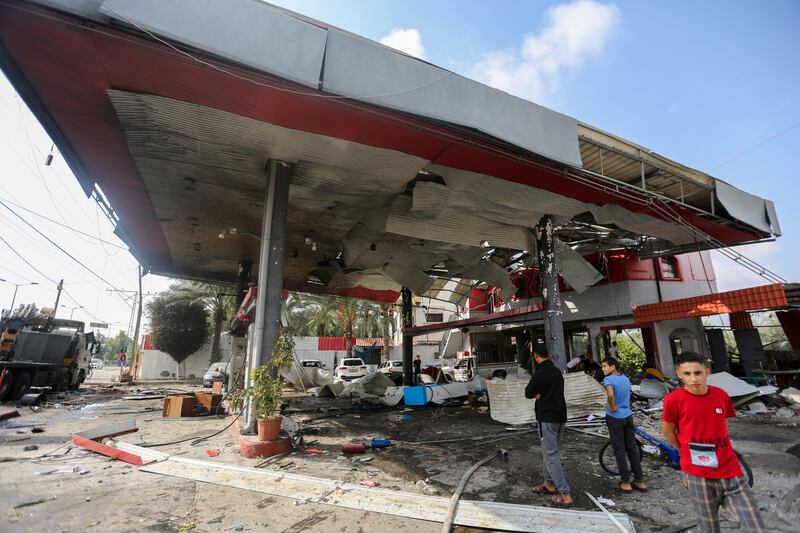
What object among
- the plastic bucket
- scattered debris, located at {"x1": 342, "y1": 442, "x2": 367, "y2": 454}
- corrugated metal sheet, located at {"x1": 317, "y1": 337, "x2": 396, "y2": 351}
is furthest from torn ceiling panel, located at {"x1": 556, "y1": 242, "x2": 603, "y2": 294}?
corrugated metal sheet, located at {"x1": 317, "y1": 337, "x2": 396, "y2": 351}

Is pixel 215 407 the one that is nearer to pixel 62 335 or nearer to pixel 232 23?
pixel 62 335

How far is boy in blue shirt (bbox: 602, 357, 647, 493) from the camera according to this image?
5026 mm

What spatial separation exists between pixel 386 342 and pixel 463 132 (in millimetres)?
25652

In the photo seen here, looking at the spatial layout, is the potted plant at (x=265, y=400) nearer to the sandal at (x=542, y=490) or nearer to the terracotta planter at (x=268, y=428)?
the terracotta planter at (x=268, y=428)

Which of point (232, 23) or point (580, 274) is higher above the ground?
point (232, 23)

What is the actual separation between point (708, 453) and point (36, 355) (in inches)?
818

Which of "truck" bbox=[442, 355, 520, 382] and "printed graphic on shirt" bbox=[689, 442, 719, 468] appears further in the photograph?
"truck" bbox=[442, 355, 520, 382]

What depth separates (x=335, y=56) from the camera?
5.91 metres

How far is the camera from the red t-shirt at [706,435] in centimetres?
268

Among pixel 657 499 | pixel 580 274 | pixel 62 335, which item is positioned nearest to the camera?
pixel 657 499

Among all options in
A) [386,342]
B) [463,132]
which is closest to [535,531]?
[463,132]

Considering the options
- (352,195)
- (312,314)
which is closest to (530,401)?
(352,195)

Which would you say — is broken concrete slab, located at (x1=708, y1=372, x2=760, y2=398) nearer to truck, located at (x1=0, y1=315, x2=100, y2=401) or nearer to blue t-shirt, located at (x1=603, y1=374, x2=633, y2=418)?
blue t-shirt, located at (x1=603, y1=374, x2=633, y2=418)

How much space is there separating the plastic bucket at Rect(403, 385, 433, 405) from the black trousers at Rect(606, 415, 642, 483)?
28.6ft
